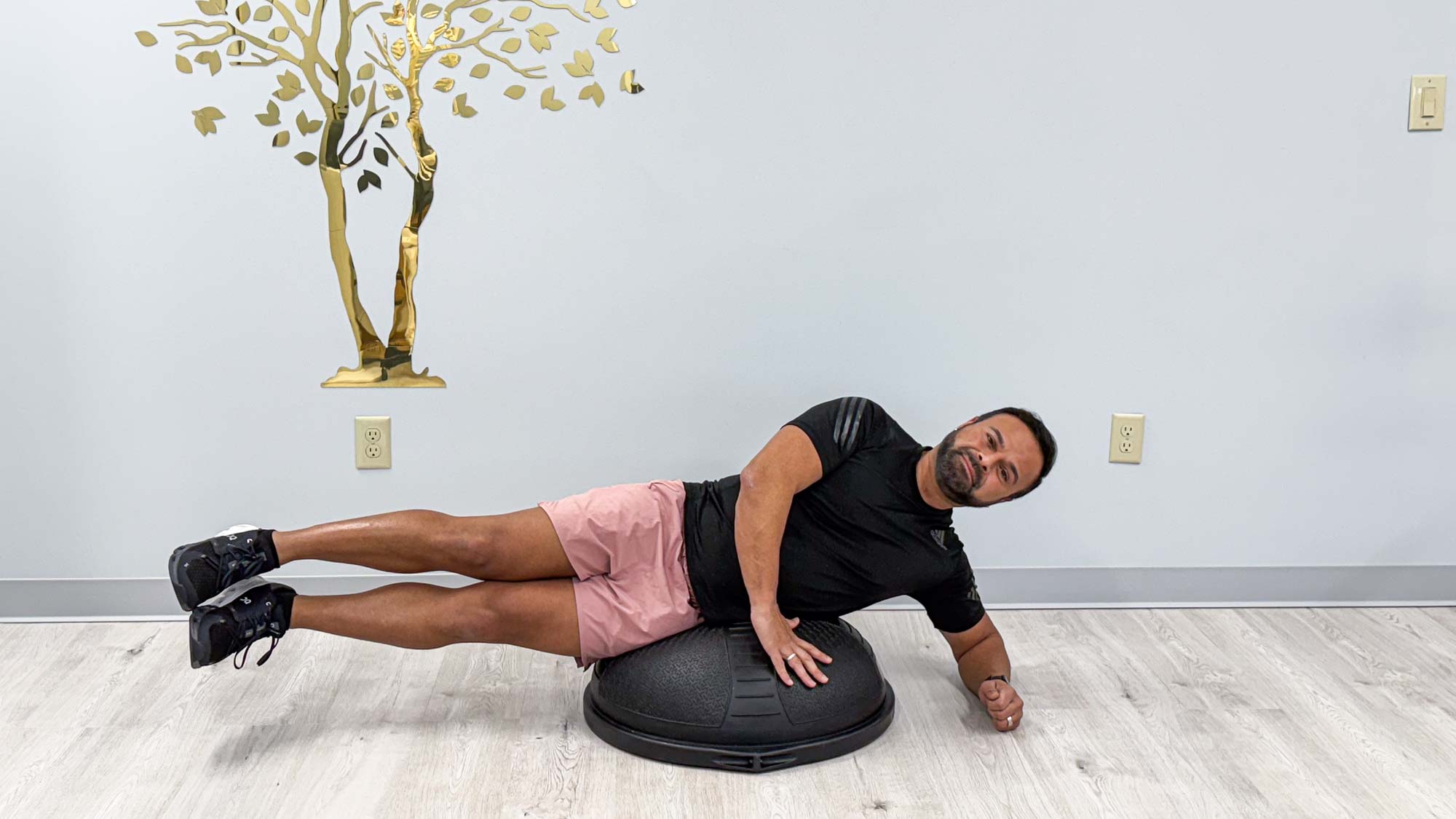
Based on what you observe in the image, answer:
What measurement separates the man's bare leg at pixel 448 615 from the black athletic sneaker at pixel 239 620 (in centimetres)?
3

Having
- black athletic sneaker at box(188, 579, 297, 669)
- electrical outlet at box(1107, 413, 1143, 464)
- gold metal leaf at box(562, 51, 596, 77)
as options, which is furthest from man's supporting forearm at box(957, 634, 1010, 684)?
gold metal leaf at box(562, 51, 596, 77)

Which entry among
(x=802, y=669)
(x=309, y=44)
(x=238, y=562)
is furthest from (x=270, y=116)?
(x=802, y=669)

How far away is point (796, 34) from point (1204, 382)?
1278 millimetres

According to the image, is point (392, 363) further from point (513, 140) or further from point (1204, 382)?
point (1204, 382)

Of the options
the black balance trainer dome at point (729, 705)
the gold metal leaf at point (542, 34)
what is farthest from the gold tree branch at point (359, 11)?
the black balance trainer dome at point (729, 705)

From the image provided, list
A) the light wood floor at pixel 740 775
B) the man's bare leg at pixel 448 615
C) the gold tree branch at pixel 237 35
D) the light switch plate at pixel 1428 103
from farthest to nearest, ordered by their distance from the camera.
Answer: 1. the light switch plate at pixel 1428 103
2. the gold tree branch at pixel 237 35
3. the man's bare leg at pixel 448 615
4. the light wood floor at pixel 740 775

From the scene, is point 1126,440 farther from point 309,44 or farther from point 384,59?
point 309,44

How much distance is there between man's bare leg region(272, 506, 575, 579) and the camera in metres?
2.22

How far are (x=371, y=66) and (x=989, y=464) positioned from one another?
5.27 feet

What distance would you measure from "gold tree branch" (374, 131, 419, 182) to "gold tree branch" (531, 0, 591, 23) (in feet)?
1.48

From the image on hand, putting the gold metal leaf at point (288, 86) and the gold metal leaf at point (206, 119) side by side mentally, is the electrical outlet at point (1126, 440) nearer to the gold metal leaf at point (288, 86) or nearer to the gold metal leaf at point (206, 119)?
the gold metal leaf at point (288, 86)

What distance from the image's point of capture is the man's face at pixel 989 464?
7.01 ft

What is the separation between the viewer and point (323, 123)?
2678 millimetres

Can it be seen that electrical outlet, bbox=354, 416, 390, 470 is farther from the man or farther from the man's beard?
the man's beard
